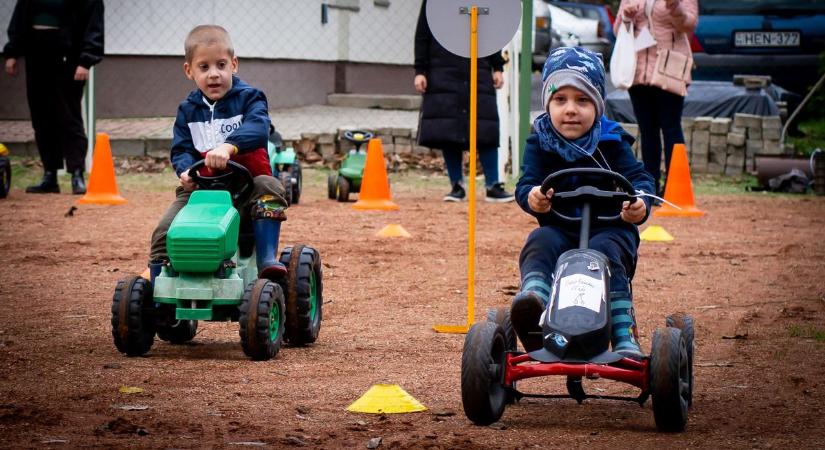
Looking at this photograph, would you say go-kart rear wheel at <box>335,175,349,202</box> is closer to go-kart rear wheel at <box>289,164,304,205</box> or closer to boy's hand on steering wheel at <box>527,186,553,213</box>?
go-kart rear wheel at <box>289,164,304,205</box>

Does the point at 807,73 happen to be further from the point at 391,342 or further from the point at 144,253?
the point at 391,342

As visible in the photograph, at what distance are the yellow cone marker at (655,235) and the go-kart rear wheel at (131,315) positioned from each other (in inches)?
206

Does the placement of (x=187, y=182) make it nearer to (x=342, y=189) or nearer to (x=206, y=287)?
(x=206, y=287)

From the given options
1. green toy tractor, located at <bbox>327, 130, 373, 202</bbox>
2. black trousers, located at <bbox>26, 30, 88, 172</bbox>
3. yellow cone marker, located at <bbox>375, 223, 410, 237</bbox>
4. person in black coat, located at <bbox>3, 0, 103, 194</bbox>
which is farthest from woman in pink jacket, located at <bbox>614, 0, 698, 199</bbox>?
black trousers, located at <bbox>26, 30, 88, 172</bbox>

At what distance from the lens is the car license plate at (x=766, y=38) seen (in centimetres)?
1791

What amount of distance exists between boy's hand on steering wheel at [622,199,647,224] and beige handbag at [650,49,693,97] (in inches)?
270

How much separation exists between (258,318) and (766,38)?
44.9ft

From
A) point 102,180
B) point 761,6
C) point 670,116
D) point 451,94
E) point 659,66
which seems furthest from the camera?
point 761,6

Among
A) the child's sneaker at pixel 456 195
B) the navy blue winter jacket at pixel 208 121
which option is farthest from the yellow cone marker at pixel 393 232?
the navy blue winter jacket at pixel 208 121

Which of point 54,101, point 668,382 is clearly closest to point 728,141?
point 54,101

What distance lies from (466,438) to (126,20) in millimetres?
14620

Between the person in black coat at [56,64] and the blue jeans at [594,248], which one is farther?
the person in black coat at [56,64]

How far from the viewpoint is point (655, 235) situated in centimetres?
1023

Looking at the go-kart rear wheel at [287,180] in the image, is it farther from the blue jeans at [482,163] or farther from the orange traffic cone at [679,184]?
the orange traffic cone at [679,184]
